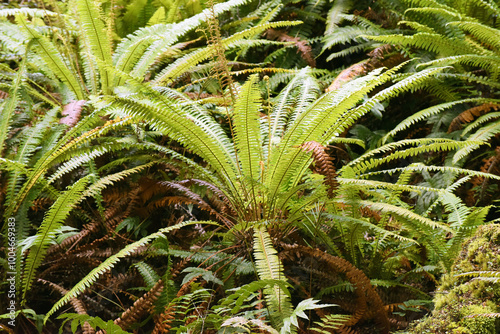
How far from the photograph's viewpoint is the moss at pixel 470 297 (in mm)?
1188

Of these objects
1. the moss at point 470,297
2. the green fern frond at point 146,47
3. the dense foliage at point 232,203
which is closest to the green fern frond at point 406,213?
the dense foliage at point 232,203

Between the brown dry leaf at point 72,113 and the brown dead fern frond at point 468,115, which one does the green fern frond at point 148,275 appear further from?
the brown dead fern frond at point 468,115

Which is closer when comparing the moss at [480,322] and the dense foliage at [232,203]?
the moss at [480,322]

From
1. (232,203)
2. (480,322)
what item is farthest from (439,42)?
(480,322)

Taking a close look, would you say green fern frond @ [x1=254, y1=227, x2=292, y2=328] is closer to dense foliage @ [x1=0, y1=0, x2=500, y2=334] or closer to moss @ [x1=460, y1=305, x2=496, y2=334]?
dense foliage @ [x1=0, y1=0, x2=500, y2=334]

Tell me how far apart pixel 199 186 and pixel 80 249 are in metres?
0.72

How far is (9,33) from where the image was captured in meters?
3.18

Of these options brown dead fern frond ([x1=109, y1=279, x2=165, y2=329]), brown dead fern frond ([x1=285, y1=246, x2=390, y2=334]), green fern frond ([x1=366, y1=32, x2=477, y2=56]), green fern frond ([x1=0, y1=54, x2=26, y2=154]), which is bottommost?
brown dead fern frond ([x1=109, y1=279, x2=165, y2=329])

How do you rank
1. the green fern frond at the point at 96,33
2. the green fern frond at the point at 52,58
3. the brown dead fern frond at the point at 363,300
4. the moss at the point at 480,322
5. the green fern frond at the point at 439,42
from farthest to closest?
the green fern frond at the point at 439,42, the green fern frond at the point at 96,33, the green fern frond at the point at 52,58, the brown dead fern frond at the point at 363,300, the moss at the point at 480,322

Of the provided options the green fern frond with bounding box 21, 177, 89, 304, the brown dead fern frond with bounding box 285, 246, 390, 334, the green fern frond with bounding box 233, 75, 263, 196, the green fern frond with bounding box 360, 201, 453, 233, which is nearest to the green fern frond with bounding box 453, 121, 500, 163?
the green fern frond with bounding box 360, 201, 453, 233

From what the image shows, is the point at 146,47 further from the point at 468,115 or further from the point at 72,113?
the point at 468,115

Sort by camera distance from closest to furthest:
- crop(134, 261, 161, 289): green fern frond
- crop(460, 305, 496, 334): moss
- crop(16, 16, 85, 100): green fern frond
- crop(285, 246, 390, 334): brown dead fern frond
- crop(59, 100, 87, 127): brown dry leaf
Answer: crop(460, 305, 496, 334): moss → crop(285, 246, 390, 334): brown dead fern frond → crop(134, 261, 161, 289): green fern frond → crop(59, 100, 87, 127): brown dry leaf → crop(16, 16, 85, 100): green fern frond

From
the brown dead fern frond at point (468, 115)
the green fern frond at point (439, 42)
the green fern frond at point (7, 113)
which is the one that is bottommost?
the green fern frond at point (7, 113)

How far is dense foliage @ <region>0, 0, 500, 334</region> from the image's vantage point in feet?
5.32
